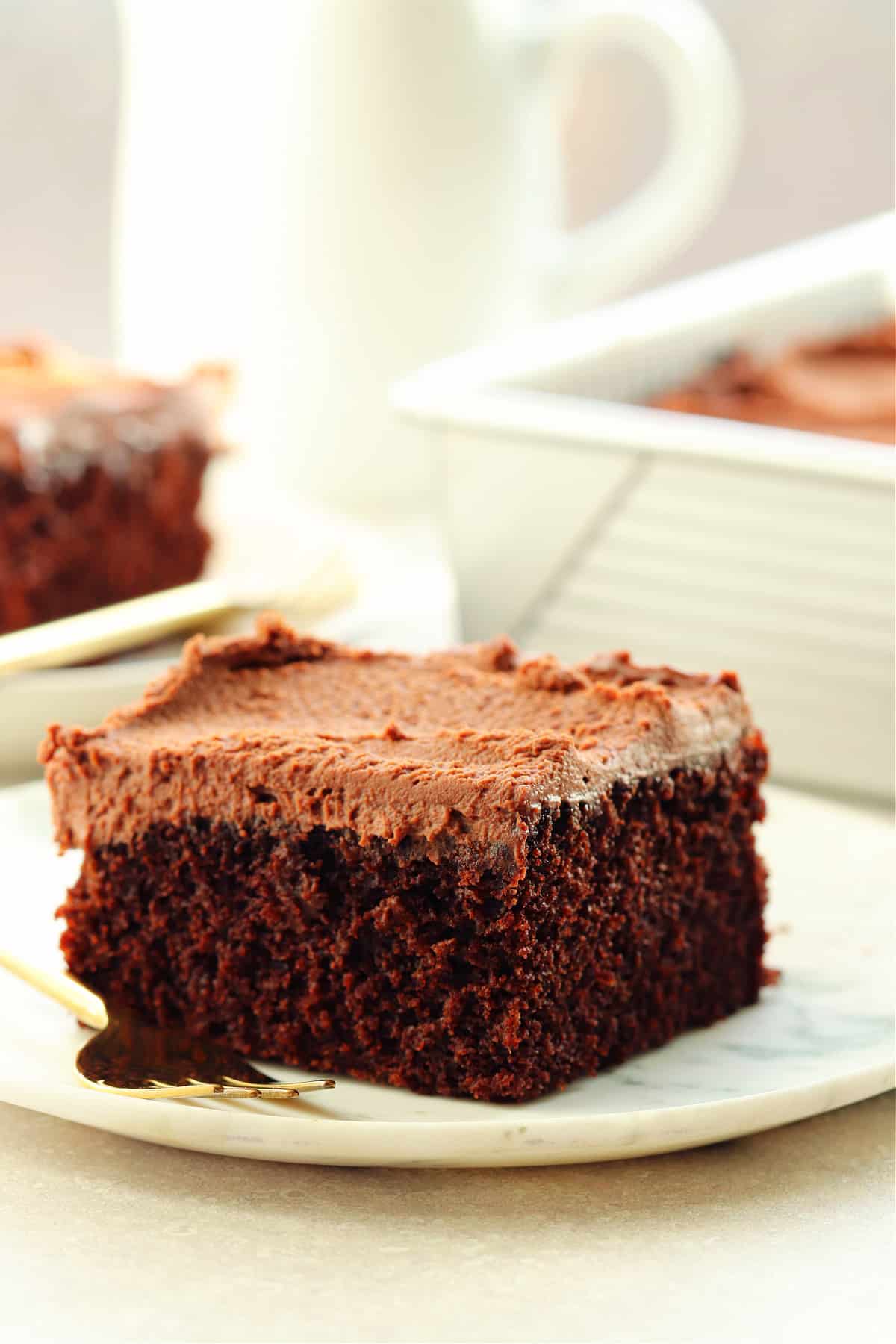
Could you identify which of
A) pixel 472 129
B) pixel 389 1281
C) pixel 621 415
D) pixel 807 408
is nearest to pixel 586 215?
pixel 472 129

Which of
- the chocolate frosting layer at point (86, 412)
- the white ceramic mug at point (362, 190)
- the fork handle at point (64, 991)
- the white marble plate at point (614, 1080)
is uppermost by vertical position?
the white ceramic mug at point (362, 190)

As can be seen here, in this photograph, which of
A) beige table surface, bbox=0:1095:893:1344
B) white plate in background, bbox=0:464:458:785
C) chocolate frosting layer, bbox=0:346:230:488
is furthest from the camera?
chocolate frosting layer, bbox=0:346:230:488

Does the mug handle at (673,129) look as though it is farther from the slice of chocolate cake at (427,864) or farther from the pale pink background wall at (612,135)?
the slice of chocolate cake at (427,864)

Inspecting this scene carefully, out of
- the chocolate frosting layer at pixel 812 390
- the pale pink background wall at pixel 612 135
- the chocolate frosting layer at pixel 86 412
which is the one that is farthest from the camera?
the pale pink background wall at pixel 612 135

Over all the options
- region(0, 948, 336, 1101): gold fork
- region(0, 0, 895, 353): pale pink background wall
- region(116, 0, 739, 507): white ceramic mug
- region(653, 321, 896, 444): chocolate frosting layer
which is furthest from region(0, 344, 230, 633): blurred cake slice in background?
region(0, 0, 895, 353): pale pink background wall

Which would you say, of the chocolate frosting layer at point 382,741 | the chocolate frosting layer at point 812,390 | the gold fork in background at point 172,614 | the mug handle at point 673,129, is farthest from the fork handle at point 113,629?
the mug handle at point 673,129

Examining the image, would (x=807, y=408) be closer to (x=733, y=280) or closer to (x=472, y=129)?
(x=733, y=280)

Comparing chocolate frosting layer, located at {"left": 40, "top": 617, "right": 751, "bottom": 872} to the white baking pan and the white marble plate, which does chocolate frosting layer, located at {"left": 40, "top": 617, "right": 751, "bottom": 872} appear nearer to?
the white marble plate
